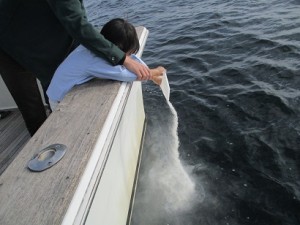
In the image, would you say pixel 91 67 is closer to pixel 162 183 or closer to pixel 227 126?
pixel 162 183

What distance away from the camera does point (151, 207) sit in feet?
10.8

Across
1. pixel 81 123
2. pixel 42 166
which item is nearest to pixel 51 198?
pixel 42 166

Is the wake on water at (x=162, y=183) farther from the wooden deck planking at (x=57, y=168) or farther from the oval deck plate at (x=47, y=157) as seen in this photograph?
the oval deck plate at (x=47, y=157)

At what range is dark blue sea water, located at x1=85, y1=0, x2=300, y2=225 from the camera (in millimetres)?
3256

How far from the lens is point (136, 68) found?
8.92 ft

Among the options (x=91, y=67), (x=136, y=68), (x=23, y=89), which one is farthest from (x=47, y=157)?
(x=23, y=89)

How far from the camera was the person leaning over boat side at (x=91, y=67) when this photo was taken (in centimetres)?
267

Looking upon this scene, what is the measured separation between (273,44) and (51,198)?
5.21 metres

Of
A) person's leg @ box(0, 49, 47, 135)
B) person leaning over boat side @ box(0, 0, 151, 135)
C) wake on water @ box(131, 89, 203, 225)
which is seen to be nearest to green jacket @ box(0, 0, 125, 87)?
person leaning over boat side @ box(0, 0, 151, 135)

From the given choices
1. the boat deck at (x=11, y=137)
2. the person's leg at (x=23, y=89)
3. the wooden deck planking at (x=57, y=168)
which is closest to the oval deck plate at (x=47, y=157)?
the wooden deck planking at (x=57, y=168)

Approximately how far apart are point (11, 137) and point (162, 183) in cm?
159

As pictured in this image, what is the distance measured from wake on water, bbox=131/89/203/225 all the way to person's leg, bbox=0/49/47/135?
1094 mm

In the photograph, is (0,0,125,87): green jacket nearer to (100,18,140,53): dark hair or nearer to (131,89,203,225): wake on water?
(100,18,140,53): dark hair

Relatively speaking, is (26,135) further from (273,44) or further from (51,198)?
(273,44)
